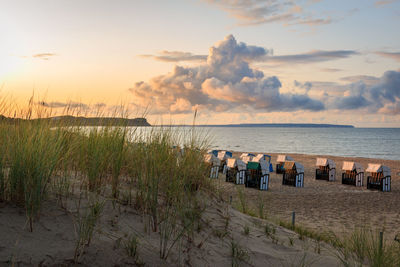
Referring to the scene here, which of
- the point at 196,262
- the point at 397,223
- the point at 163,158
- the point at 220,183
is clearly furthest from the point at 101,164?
the point at 397,223

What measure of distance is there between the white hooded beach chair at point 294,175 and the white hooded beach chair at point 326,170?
3031 mm

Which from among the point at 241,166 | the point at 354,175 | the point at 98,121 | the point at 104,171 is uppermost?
the point at 98,121

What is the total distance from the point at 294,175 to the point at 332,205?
4.61 m

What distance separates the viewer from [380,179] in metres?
16.1

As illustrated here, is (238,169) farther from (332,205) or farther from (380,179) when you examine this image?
(380,179)

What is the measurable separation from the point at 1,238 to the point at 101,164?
1.30 m

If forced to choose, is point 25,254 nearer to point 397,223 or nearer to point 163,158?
point 163,158

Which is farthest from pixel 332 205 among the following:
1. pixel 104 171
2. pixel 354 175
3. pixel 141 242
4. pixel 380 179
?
pixel 141 242

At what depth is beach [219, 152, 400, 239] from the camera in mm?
9094

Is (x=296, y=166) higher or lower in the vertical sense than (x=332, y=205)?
higher

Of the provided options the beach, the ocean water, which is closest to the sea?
the ocean water

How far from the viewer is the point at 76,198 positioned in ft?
11.7

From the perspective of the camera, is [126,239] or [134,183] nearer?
[126,239]

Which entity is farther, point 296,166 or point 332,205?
point 296,166
